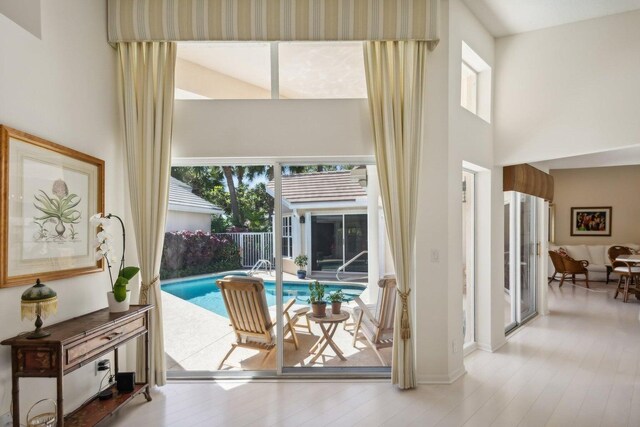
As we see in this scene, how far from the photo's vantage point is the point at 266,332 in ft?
12.1

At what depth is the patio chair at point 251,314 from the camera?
3.70m

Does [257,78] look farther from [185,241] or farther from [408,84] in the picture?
[185,241]

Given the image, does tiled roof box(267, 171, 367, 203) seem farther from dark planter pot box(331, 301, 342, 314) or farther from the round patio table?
the round patio table

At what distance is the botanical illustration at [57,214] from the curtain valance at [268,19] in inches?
59.2

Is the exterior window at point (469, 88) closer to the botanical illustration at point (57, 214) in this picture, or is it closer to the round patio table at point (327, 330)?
the round patio table at point (327, 330)

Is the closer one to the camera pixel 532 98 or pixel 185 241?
pixel 185 241

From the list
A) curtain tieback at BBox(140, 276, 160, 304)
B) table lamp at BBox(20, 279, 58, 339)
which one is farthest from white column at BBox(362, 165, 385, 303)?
table lamp at BBox(20, 279, 58, 339)

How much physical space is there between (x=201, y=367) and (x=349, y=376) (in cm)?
140

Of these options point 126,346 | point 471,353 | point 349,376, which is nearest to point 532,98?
point 471,353

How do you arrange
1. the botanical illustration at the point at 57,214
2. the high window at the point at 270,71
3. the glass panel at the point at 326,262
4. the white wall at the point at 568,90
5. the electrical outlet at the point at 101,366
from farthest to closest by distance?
the white wall at the point at 568,90, the glass panel at the point at 326,262, the high window at the point at 270,71, the electrical outlet at the point at 101,366, the botanical illustration at the point at 57,214

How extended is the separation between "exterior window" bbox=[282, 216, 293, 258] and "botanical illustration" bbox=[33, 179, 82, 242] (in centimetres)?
166

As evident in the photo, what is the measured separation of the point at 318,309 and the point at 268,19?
267 centimetres

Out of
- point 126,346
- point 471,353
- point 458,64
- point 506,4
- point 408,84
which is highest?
point 506,4

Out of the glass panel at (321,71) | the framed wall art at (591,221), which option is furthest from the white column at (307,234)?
the framed wall art at (591,221)
